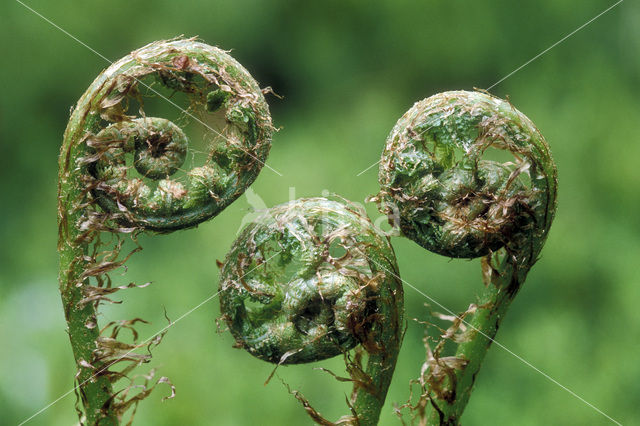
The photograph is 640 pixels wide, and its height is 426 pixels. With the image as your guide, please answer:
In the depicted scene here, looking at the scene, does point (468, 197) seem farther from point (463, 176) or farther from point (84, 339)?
point (84, 339)

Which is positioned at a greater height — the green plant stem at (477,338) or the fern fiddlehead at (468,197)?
the fern fiddlehead at (468,197)

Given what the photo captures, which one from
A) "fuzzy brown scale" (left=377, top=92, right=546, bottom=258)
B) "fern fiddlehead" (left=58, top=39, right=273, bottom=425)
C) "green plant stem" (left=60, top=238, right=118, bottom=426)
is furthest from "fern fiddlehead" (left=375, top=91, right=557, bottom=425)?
"green plant stem" (left=60, top=238, right=118, bottom=426)

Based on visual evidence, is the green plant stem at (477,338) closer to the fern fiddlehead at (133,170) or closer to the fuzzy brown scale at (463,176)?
the fuzzy brown scale at (463,176)

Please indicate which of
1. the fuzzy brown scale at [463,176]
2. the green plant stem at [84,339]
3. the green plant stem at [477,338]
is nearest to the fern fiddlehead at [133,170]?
the green plant stem at [84,339]

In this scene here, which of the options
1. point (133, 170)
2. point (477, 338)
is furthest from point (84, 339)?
point (477, 338)

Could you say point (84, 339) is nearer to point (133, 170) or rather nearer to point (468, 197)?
point (133, 170)

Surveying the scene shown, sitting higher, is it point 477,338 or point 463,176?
point 463,176
